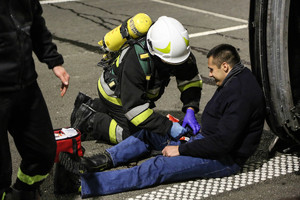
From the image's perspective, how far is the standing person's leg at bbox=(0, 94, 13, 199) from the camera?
2771mm

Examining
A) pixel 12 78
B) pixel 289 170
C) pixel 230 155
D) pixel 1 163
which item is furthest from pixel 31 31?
pixel 289 170

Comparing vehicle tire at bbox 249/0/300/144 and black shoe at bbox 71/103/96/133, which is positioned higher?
vehicle tire at bbox 249/0/300/144

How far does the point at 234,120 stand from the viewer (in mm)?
3639

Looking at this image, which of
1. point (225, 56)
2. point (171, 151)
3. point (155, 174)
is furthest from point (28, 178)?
point (225, 56)

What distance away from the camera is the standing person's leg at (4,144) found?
109 inches

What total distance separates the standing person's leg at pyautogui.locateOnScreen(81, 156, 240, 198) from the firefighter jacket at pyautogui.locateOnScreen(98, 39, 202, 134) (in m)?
0.42

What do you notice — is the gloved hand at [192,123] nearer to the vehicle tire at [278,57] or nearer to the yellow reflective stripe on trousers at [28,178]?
the vehicle tire at [278,57]

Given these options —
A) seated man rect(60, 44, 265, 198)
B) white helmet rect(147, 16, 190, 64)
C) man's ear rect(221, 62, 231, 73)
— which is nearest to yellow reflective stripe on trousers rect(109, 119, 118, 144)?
seated man rect(60, 44, 265, 198)

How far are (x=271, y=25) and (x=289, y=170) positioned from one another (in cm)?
135

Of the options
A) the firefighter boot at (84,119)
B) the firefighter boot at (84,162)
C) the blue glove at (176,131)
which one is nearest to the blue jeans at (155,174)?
the firefighter boot at (84,162)

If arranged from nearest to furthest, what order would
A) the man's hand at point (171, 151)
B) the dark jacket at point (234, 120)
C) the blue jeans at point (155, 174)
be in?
1. the dark jacket at point (234, 120)
2. the blue jeans at point (155, 174)
3. the man's hand at point (171, 151)

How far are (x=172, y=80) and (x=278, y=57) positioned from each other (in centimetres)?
288

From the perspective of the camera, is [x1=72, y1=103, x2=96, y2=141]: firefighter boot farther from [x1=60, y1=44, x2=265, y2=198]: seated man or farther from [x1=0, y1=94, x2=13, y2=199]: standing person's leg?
[x1=0, y1=94, x2=13, y2=199]: standing person's leg

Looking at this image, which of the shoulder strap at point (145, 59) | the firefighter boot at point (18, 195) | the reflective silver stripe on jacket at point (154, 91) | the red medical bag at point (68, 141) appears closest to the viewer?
the firefighter boot at point (18, 195)
